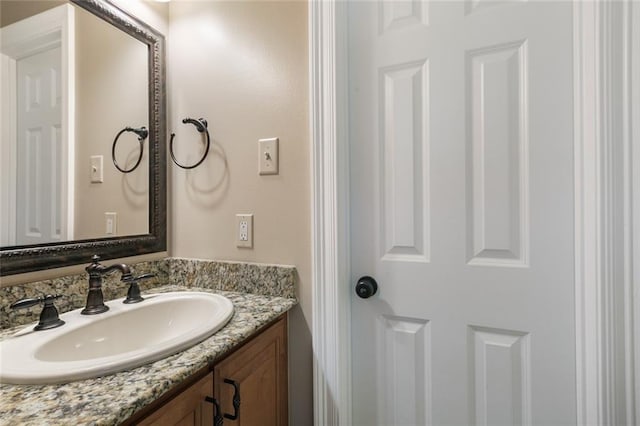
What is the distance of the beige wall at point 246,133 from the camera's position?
108 centimetres

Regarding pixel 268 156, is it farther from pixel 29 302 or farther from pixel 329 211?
pixel 29 302

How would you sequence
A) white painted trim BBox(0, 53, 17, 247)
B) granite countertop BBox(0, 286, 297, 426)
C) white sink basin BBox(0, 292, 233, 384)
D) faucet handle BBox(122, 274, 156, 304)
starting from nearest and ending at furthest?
granite countertop BBox(0, 286, 297, 426) < white sink basin BBox(0, 292, 233, 384) < white painted trim BBox(0, 53, 17, 247) < faucet handle BBox(122, 274, 156, 304)

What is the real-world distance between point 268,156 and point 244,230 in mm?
297

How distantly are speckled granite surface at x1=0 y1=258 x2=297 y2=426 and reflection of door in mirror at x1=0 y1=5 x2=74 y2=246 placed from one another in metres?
0.18

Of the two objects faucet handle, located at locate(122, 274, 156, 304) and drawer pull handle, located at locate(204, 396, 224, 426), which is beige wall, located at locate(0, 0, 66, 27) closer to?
faucet handle, located at locate(122, 274, 156, 304)

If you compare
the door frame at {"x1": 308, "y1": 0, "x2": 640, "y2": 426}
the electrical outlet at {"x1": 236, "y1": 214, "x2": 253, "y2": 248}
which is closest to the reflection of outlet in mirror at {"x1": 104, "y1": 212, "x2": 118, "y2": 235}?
the electrical outlet at {"x1": 236, "y1": 214, "x2": 253, "y2": 248}

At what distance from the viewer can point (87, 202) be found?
101 centimetres

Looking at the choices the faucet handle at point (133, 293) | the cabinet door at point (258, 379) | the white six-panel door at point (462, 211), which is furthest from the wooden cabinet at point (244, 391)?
the faucet handle at point (133, 293)

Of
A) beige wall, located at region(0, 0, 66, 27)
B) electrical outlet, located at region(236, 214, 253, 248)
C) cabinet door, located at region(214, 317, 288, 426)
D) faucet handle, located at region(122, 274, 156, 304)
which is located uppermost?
Answer: beige wall, located at region(0, 0, 66, 27)

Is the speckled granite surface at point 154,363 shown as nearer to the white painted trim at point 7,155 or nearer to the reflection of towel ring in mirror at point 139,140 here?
the white painted trim at point 7,155

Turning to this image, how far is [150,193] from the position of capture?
122 centimetres

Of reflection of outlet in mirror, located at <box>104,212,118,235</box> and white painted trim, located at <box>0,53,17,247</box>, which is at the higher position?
white painted trim, located at <box>0,53,17,247</box>

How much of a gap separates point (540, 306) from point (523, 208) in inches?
11.1

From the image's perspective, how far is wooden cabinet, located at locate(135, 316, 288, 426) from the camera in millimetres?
614
